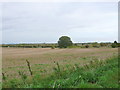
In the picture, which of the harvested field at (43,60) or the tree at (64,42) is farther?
the tree at (64,42)

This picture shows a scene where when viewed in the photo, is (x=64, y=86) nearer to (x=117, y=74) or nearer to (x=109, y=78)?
(x=109, y=78)

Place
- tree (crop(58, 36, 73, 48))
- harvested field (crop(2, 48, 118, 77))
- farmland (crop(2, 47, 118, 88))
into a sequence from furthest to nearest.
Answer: tree (crop(58, 36, 73, 48)) → harvested field (crop(2, 48, 118, 77)) → farmland (crop(2, 47, 118, 88))

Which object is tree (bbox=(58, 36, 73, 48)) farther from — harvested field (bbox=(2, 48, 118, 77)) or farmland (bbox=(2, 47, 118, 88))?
farmland (bbox=(2, 47, 118, 88))

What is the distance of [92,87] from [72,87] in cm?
71

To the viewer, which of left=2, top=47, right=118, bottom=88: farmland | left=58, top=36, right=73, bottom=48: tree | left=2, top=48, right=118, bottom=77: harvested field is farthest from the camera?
left=58, top=36, right=73, bottom=48: tree

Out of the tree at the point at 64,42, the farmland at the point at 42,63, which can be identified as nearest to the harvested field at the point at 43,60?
the farmland at the point at 42,63

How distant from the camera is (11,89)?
739cm

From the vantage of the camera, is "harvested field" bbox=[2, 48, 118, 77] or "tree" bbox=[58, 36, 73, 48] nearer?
"harvested field" bbox=[2, 48, 118, 77]

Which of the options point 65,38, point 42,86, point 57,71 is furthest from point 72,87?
point 65,38

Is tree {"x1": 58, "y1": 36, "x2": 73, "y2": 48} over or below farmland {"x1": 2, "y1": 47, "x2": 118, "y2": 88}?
over

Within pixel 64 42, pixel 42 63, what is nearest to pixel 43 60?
pixel 42 63

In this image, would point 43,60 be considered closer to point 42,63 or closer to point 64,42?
point 42,63

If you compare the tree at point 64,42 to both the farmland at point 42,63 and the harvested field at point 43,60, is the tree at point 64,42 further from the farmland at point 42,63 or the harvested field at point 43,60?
the farmland at point 42,63

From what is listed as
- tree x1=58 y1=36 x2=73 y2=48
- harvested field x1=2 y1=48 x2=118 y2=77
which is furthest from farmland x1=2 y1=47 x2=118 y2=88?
tree x1=58 y1=36 x2=73 y2=48
